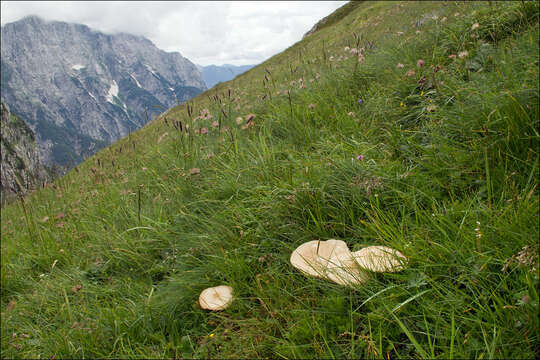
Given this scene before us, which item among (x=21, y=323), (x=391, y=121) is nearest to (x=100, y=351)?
(x=21, y=323)

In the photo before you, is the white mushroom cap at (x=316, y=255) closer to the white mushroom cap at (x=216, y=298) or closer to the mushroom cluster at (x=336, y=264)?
the mushroom cluster at (x=336, y=264)

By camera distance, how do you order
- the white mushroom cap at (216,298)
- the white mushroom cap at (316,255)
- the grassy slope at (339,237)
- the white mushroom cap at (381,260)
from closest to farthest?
the grassy slope at (339,237), the white mushroom cap at (381,260), the white mushroom cap at (316,255), the white mushroom cap at (216,298)

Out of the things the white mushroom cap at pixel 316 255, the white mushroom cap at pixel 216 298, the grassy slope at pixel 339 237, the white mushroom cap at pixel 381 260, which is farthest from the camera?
the white mushroom cap at pixel 216 298

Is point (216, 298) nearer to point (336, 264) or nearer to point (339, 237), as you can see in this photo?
point (336, 264)

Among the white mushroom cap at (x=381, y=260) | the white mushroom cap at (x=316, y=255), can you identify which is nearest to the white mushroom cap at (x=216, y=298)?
the white mushroom cap at (x=316, y=255)

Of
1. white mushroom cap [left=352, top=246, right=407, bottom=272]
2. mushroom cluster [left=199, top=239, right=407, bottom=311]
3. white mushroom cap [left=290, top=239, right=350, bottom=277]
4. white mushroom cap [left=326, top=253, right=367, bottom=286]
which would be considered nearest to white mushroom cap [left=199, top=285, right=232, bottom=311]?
mushroom cluster [left=199, top=239, right=407, bottom=311]

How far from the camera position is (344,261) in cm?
176

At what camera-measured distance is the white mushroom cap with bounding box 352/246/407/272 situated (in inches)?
64.2

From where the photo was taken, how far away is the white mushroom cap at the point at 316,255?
1.80m

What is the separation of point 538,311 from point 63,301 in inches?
130

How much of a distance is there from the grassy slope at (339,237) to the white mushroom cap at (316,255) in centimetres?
11

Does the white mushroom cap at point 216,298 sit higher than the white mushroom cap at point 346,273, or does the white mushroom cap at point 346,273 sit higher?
the white mushroom cap at point 216,298

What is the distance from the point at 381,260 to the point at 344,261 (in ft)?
0.68

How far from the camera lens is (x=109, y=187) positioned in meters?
4.58
